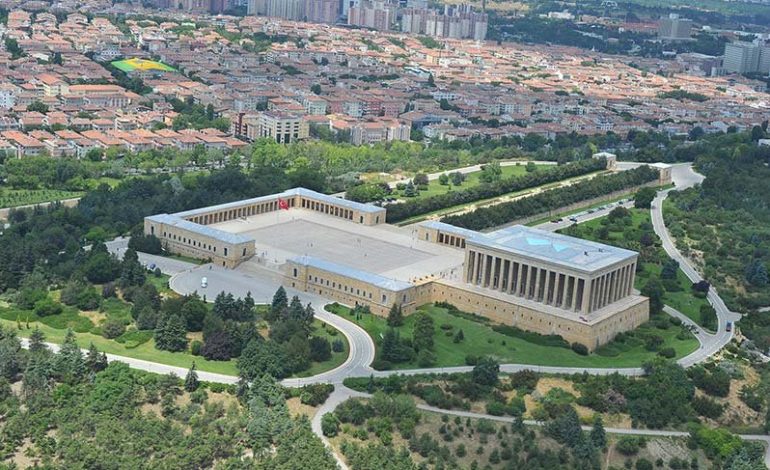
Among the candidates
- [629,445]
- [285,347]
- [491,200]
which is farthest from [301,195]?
[629,445]

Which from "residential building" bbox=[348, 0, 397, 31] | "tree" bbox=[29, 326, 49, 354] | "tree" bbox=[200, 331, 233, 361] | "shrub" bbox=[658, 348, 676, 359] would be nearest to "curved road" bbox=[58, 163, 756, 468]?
"shrub" bbox=[658, 348, 676, 359]

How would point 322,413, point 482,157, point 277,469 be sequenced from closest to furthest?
point 277,469 → point 322,413 → point 482,157

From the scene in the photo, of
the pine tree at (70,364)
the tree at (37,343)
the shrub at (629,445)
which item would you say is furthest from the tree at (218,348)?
the shrub at (629,445)

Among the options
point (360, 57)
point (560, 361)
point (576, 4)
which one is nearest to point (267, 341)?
point (560, 361)

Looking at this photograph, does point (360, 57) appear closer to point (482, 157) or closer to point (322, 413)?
point (482, 157)

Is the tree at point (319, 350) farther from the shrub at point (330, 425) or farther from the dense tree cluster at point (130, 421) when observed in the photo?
the shrub at point (330, 425)

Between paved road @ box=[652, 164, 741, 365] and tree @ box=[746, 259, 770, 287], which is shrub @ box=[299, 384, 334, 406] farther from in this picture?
tree @ box=[746, 259, 770, 287]

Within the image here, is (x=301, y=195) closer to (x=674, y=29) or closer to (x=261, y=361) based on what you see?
(x=261, y=361)
